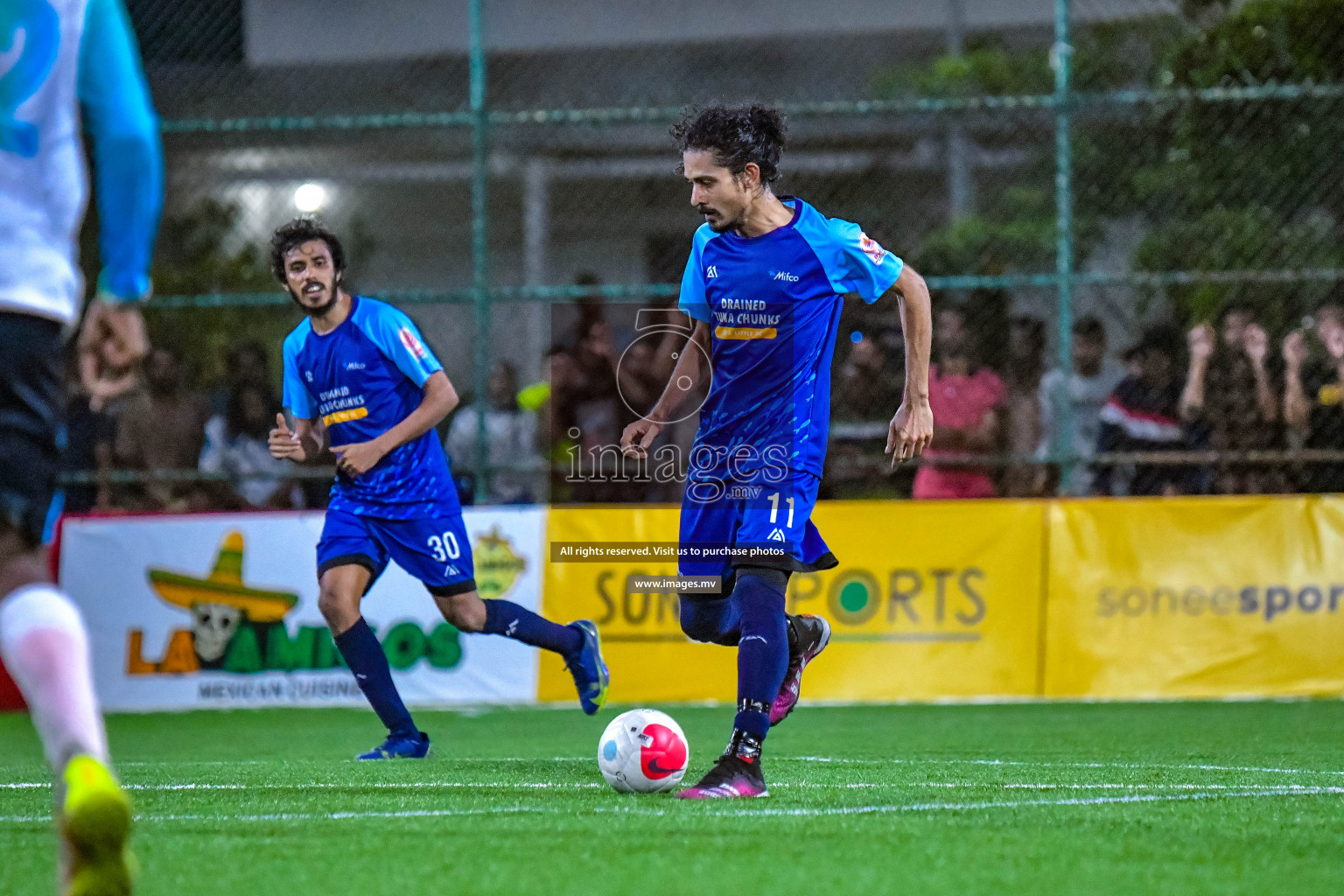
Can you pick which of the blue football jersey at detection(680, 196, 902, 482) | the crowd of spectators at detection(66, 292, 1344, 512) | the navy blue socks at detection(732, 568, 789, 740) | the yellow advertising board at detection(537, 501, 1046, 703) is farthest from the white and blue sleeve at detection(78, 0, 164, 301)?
the yellow advertising board at detection(537, 501, 1046, 703)

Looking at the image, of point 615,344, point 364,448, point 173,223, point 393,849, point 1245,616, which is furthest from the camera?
point 173,223

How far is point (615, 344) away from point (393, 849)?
281 inches

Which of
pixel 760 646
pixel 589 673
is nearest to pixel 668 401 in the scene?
pixel 760 646

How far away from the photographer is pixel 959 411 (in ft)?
34.7

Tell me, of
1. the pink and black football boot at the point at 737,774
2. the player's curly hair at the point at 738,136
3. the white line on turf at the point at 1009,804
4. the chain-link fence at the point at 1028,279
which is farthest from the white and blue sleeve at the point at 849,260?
the chain-link fence at the point at 1028,279

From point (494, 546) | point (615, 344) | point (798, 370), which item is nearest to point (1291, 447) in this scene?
point (615, 344)

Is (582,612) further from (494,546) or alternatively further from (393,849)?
(393,849)

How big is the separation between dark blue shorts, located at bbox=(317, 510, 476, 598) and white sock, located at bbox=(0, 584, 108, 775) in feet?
12.0

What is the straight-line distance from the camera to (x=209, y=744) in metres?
8.24

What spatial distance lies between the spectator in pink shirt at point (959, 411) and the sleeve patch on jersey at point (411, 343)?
4303mm

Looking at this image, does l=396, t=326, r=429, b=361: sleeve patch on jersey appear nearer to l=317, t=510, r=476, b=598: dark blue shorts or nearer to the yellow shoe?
l=317, t=510, r=476, b=598: dark blue shorts

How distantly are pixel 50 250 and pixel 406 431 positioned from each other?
11.5 feet

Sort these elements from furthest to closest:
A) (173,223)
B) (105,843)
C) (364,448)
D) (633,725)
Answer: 1. (173,223)
2. (364,448)
3. (633,725)
4. (105,843)

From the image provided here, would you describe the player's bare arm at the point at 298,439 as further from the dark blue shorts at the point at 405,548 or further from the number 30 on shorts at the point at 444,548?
the number 30 on shorts at the point at 444,548
